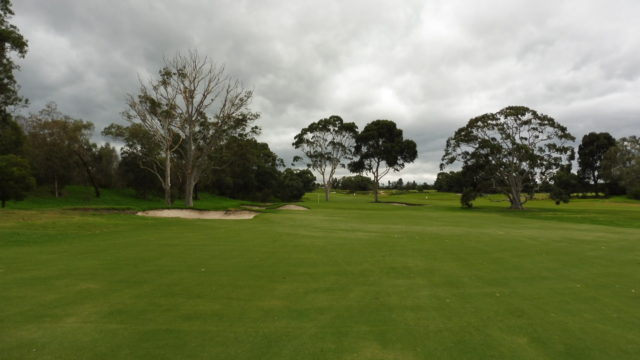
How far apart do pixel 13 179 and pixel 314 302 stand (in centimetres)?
4006

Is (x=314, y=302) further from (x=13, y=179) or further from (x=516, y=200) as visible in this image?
(x=516, y=200)

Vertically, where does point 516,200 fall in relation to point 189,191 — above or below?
below

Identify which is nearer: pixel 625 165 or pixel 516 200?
pixel 516 200

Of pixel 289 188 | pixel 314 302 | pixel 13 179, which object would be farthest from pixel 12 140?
pixel 314 302

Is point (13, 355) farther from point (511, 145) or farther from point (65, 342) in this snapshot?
point (511, 145)

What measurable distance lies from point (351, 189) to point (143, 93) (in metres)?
126

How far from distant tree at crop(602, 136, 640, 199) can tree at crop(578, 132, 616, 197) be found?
29.6 feet

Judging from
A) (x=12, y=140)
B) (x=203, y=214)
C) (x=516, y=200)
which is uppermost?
(x=12, y=140)

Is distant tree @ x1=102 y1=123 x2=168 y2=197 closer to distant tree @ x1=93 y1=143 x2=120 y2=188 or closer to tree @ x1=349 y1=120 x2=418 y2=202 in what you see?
distant tree @ x1=93 y1=143 x2=120 y2=188

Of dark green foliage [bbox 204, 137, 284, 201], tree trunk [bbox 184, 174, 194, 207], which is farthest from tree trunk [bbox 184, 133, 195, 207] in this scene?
dark green foliage [bbox 204, 137, 284, 201]

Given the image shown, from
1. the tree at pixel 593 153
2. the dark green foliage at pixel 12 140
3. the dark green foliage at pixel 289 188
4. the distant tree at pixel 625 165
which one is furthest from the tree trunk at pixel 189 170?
the tree at pixel 593 153

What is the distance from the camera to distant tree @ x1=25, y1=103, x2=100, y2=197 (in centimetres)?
4784

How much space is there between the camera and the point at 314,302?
6.48 meters

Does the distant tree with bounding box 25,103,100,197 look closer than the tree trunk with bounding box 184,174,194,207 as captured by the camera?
No
